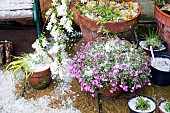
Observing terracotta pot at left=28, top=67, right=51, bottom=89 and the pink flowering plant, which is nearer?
the pink flowering plant

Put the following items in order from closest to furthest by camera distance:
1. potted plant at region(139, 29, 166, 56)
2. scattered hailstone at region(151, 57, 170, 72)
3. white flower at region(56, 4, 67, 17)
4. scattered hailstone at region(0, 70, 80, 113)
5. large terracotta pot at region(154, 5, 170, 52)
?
white flower at region(56, 4, 67, 17) → scattered hailstone at region(0, 70, 80, 113) → scattered hailstone at region(151, 57, 170, 72) → large terracotta pot at region(154, 5, 170, 52) → potted plant at region(139, 29, 166, 56)

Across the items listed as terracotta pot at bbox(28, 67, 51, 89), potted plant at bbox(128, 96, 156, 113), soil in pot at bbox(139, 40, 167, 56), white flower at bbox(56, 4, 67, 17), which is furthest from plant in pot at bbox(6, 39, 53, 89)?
soil in pot at bbox(139, 40, 167, 56)

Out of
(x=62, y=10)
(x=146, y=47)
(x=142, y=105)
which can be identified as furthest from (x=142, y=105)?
(x=62, y=10)

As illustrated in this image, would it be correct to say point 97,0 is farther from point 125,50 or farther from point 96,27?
point 125,50

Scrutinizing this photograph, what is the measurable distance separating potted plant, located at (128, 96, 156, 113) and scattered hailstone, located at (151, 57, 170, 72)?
38 centimetres

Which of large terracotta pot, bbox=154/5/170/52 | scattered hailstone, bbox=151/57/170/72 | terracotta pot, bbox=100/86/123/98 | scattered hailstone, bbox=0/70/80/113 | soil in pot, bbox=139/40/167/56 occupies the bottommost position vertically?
scattered hailstone, bbox=0/70/80/113

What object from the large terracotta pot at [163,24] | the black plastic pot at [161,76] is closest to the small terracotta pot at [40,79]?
the black plastic pot at [161,76]

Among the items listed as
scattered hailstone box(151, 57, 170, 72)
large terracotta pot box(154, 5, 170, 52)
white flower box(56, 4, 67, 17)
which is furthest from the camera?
large terracotta pot box(154, 5, 170, 52)

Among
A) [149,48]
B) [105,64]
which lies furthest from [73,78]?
[149,48]

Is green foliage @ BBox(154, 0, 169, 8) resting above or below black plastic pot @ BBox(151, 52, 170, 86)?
above

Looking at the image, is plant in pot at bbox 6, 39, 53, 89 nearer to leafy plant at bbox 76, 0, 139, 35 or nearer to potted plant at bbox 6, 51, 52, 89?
potted plant at bbox 6, 51, 52, 89

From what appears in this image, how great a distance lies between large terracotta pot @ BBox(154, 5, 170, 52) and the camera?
10.6ft

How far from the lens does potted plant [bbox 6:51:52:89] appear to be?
299cm

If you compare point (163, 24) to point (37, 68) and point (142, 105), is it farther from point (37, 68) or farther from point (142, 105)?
point (37, 68)
